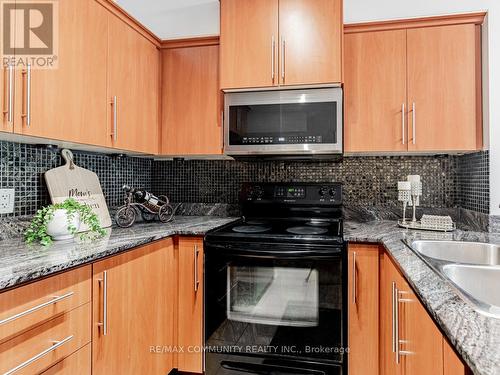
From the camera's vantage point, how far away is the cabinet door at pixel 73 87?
130cm

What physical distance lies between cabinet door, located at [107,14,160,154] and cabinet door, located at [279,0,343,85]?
33.7 inches

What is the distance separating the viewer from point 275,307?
68.2 inches

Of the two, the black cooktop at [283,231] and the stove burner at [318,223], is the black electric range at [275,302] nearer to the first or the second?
the black cooktop at [283,231]

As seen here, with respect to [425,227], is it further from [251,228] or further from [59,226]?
[59,226]

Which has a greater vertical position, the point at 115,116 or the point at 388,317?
the point at 115,116

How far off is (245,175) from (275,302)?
1.03m

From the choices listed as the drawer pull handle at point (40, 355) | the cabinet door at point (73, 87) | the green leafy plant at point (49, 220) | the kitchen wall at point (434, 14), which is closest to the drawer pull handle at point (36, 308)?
the drawer pull handle at point (40, 355)

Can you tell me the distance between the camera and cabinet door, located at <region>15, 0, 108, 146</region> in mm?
1299

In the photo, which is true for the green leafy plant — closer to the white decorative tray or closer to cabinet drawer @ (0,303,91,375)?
cabinet drawer @ (0,303,91,375)

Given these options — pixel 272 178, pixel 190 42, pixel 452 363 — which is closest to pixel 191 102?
pixel 190 42

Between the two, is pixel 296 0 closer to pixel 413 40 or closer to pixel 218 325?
pixel 413 40

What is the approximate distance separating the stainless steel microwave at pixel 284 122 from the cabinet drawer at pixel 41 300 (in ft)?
3.91

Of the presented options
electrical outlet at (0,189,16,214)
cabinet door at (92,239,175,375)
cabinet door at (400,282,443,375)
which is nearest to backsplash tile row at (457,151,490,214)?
cabinet door at (400,282,443,375)

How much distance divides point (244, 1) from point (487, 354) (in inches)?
81.6
